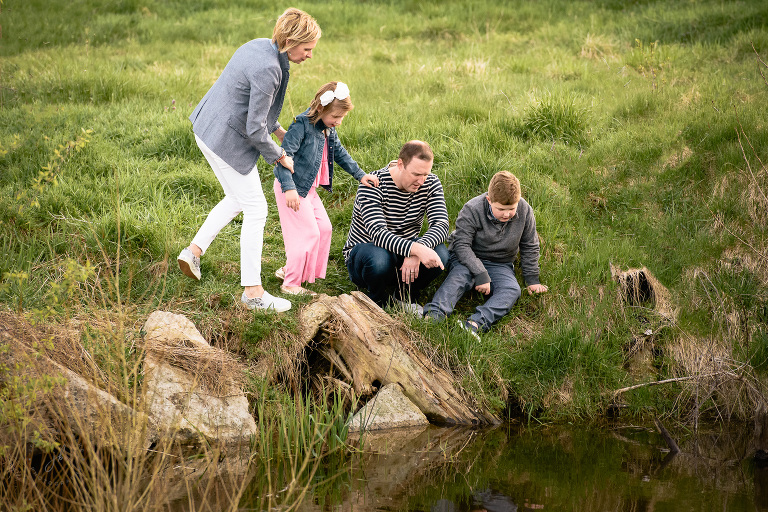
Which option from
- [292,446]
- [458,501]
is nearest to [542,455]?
[458,501]

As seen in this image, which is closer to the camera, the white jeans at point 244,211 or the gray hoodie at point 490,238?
the white jeans at point 244,211

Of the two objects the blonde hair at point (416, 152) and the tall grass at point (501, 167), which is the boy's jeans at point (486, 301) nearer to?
the tall grass at point (501, 167)

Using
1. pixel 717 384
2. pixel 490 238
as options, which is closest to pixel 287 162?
pixel 490 238

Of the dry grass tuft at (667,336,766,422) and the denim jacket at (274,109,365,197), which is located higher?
the denim jacket at (274,109,365,197)

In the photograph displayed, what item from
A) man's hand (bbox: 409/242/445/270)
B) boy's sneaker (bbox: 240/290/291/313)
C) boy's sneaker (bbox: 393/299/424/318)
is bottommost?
boy's sneaker (bbox: 393/299/424/318)

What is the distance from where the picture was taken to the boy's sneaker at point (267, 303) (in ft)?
17.4

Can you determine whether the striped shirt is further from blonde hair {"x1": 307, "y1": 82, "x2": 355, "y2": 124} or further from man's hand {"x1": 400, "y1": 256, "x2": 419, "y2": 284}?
blonde hair {"x1": 307, "y1": 82, "x2": 355, "y2": 124}

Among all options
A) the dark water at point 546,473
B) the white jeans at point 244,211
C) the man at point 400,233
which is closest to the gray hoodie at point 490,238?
the man at point 400,233

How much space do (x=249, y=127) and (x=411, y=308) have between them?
183 centimetres

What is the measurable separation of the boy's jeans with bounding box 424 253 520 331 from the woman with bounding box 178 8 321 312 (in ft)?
3.91

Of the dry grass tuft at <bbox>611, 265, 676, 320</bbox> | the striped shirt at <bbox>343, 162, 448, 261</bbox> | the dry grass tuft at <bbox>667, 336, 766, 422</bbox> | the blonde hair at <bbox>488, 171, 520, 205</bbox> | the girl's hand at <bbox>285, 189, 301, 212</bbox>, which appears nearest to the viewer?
the dry grass tuft at <bbox>667, 336, 766, 422</bbox>

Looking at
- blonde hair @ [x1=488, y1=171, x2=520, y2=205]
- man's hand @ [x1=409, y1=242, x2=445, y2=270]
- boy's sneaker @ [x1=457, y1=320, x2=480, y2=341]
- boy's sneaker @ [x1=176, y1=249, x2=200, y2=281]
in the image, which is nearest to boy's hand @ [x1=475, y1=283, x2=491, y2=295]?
boy's sneaker @ [x1=457, y1=320, x2=480, y2=341]

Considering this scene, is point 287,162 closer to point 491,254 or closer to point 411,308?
point 411,308

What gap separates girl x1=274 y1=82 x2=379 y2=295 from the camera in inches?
207
